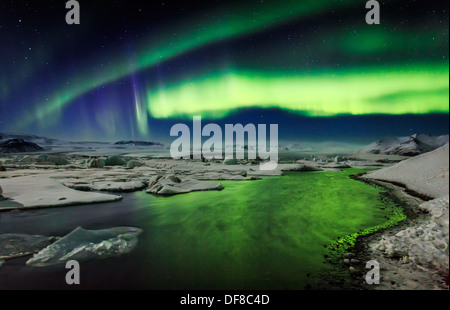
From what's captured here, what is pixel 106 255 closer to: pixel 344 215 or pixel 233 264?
pixel 233 264

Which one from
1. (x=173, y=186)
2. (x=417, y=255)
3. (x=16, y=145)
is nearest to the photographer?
(x=417, y=255)

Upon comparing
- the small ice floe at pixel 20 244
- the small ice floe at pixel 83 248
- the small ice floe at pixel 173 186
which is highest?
the small ice floe at pixel 83 248

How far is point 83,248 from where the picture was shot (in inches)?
218

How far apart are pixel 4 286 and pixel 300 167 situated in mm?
37029

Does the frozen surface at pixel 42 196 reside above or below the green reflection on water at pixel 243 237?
above

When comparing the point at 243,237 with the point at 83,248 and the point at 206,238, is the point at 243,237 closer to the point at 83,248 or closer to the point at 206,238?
the point at 206,238

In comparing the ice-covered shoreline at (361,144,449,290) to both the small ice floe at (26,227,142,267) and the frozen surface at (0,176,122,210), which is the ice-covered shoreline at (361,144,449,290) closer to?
the small ice floe at (26,227,142,267)

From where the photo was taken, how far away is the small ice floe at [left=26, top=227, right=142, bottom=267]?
5.21 metres

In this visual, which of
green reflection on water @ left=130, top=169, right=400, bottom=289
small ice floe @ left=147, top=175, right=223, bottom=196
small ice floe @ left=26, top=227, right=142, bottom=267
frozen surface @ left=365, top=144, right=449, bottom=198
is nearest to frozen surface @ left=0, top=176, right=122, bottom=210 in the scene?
green reflection on water @ left=130, top=169, right=400, bottom=289

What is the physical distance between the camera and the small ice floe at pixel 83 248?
521 cm

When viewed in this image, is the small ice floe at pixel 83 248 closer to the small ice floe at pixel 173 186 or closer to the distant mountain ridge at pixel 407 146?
the small ice floe at pixel 173 186

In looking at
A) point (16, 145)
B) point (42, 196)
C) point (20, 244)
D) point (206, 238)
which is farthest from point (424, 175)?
point (16, 145)

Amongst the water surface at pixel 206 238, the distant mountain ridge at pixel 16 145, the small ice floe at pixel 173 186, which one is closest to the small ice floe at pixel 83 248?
the water surface at pixel 206 238

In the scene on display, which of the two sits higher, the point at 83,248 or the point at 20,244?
the point at 83,248
